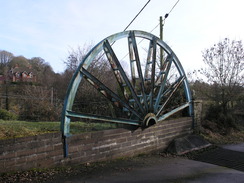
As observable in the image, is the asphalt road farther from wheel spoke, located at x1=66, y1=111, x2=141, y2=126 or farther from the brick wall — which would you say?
wheel spoke, located at x1=66, y1=111, x2=141, y2=126

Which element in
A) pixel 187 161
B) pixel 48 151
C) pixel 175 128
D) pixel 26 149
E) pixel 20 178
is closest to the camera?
pixel 20 178

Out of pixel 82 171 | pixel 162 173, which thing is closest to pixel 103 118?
pixel 82 171

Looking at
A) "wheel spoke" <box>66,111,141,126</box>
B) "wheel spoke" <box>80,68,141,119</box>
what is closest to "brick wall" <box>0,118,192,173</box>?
"wheel spoke" <box>66,111,141,126</box>

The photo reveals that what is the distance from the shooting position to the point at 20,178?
163 inches

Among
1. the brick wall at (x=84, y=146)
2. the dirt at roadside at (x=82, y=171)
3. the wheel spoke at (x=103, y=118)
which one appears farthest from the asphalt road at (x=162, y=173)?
the wheel spoke at (x=103, y=118)

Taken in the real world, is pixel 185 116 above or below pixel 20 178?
above

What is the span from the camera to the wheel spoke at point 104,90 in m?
5.78

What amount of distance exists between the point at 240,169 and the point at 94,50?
215 inches

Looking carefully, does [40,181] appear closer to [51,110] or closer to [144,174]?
[144,174]

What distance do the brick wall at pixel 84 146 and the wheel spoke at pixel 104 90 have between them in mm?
895

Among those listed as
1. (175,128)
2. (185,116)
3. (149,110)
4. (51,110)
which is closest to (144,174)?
(149,110)

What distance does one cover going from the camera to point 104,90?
253 inches

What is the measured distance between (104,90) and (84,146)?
184cm

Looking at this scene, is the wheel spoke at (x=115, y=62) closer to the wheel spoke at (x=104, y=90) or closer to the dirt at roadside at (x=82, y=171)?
the wheel spoke at (x=104, y=90)
